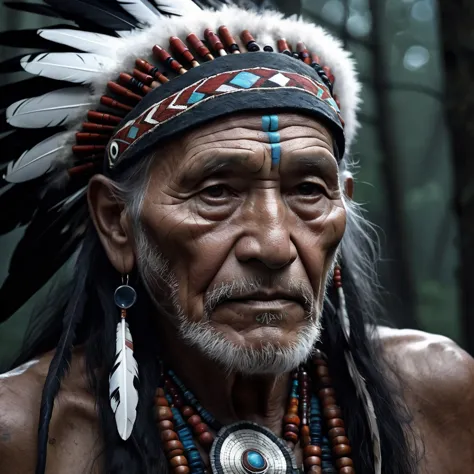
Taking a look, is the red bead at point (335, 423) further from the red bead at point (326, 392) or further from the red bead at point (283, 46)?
the red bead at point (283, 46)

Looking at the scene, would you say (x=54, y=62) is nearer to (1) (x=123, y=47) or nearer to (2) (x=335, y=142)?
(1) (x=123, y=47)

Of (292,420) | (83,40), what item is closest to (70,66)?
(83,40)

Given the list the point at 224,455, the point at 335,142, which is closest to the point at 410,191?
the point at 335,142

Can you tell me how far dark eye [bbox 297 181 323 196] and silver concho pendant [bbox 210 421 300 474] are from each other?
808 millimetres

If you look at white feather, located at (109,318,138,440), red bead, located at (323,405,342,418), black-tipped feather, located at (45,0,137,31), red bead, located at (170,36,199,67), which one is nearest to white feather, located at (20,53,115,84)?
black-tipped feather, located at (45,0,137,31)

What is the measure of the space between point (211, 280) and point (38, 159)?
0.92 meters

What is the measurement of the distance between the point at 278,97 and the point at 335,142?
0.37 m

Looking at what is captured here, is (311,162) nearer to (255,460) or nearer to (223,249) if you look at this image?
(223,249)

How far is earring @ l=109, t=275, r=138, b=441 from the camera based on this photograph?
8.32ft

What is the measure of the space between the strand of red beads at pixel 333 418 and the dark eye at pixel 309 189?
658mm

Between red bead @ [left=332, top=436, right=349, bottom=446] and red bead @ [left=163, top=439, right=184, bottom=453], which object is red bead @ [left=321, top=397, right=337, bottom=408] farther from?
red bead @ [left=163, top=439, right=184, bottom=453]

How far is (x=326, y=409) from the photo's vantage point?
9.32 ft

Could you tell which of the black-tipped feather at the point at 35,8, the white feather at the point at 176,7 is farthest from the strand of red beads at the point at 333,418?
the black-tipped feather at the point at 35,8

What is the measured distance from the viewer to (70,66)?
9.50ft
